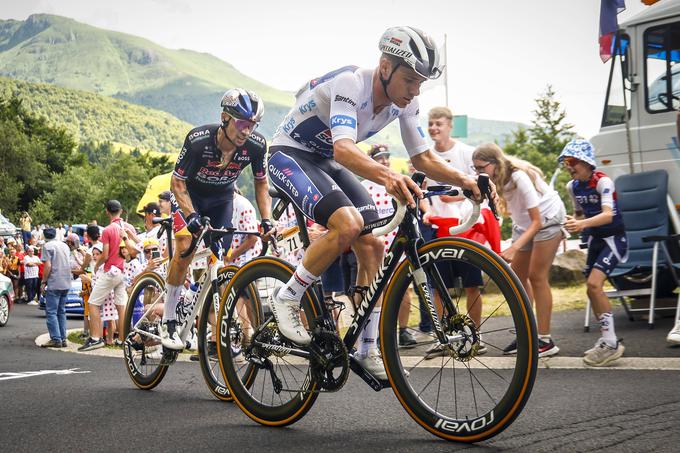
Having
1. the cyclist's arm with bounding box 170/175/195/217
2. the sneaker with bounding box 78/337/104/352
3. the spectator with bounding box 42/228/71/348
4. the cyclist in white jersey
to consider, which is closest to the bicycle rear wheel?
the cyclist in white jersey

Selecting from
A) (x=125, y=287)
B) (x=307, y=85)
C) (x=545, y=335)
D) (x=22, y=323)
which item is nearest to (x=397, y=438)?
Result: (x=307, y=85)

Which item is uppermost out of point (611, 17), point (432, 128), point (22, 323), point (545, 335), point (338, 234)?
point (611, 17)

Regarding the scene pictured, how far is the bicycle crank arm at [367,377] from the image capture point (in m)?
4.27

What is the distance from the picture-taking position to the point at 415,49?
4293mm

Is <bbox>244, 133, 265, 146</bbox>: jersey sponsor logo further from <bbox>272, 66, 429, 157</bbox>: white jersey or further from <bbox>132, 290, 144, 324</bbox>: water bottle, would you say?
<bbox>272, 66, 429, 157</bbox>: white jersey

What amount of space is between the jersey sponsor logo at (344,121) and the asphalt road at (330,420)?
167cm

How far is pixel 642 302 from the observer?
10820mm

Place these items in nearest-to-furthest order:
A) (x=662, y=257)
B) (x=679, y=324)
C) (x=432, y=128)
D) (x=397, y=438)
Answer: (x=397, y=438), (x=679, y=324), (x=432, y=128), (x=662, y=257)

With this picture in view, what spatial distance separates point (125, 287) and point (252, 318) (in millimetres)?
8679

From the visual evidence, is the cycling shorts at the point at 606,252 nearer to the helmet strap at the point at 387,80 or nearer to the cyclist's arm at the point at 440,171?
the cyclist's arm at the point at 440,171

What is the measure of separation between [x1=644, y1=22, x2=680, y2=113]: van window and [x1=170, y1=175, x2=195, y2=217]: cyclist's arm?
665 centimetres

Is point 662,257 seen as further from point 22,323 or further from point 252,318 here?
point 22,323

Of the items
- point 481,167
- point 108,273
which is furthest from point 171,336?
point 108,273

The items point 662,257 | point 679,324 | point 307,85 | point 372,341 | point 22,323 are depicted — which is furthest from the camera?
point 22,323
